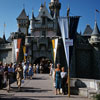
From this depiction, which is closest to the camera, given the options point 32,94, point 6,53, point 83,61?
point 32,94

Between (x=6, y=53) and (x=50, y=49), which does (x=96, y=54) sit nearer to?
(x=50, y=49)

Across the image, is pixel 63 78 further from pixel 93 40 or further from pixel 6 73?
pixel 93 40

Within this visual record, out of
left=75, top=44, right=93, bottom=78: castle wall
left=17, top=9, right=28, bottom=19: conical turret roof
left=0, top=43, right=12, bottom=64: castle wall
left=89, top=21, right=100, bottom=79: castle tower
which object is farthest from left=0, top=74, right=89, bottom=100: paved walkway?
left=17, top=9, right=28, bottom=19: conical turret roof

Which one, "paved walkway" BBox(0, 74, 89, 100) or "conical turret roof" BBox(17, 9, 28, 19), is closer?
"paved walkway" BBox(0, 74, 89, 100)

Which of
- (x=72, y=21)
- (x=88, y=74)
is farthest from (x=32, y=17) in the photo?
(x=72, y=21)

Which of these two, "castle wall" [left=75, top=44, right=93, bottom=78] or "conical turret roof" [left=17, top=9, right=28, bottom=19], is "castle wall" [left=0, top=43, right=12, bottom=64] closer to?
"castle wall" [left=75, top=44, right=93, bottom=78]

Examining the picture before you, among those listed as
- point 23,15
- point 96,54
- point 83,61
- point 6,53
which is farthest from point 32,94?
point 23,15

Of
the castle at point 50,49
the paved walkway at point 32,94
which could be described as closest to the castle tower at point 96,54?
the castle at point 50,49

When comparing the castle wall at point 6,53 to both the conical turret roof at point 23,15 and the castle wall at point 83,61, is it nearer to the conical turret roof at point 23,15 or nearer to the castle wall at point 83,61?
the castle wall at point 83,61

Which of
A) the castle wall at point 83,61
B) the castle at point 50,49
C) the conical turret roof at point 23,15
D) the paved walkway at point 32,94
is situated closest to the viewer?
the paved walkway at point 32,94

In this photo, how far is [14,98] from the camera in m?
7.10

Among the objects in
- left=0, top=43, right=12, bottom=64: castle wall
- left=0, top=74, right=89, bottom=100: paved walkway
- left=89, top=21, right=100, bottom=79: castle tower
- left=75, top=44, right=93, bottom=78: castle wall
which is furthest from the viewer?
left=0, top=43, right=12, bottom=64: castle wall

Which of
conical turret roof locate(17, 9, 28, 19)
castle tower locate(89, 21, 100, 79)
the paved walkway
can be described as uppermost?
conical turret roof locate(17, 9, 28, 19)

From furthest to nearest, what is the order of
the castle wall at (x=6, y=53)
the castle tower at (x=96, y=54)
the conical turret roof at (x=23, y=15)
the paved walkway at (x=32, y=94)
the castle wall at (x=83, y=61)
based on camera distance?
the conical turret roof at (x=23, y=15) → the castle wall at (x=6, y=53) → the castle wall at (x=83, y=61) → the castle tower at (x=96, y=54) → the paved walkway at (x=32, y=94)
